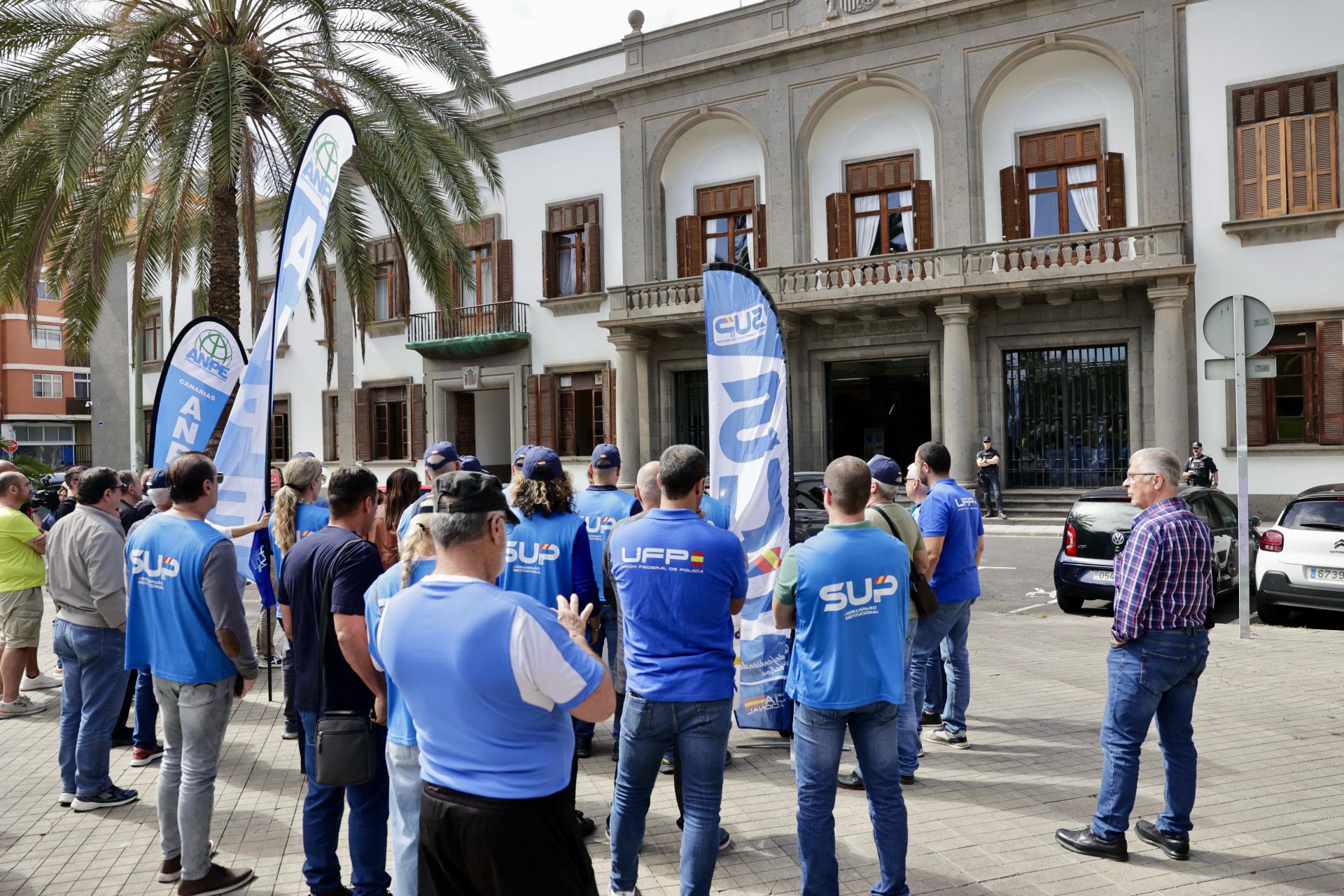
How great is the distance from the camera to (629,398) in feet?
78.7

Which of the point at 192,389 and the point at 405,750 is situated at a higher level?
the point at 192,389

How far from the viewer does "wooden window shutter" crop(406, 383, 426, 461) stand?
27.9 m

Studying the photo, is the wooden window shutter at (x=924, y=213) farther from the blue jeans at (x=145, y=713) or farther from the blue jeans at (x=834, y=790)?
the blue jeans at (x=834, y=790)

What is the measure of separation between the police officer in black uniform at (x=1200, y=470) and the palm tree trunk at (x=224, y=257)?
14.7m

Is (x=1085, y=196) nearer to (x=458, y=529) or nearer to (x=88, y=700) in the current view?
(x=88, y=700)

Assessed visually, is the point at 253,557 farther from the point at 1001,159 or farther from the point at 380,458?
the point at 380,458

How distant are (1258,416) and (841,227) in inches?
353

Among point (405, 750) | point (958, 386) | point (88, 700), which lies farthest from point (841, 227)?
point (405, 750)

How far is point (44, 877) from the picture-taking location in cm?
436

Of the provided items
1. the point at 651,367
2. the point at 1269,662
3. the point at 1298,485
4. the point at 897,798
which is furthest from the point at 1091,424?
the point at 897,798

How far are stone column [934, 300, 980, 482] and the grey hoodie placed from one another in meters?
16.7

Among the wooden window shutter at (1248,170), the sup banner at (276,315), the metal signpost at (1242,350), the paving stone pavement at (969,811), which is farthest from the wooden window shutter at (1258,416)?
the sup banner at (276,315)

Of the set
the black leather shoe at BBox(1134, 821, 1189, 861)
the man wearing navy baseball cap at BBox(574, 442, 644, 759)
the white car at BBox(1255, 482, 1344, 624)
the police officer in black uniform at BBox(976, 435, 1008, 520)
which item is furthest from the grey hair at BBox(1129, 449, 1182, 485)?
the police officer in black uniform at BBox(976, 435, 1008, 520)

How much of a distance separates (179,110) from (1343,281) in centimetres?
1808
